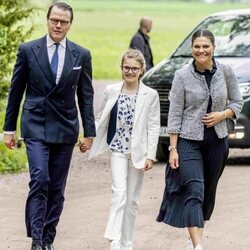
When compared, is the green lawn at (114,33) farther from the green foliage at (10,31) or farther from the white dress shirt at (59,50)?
the white dress shirt at (59,50)

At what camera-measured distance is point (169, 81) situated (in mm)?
14477

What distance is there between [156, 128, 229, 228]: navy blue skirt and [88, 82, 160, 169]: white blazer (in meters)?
0.27

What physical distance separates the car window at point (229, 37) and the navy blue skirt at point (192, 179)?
23.0 feet

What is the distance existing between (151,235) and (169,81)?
5.14m

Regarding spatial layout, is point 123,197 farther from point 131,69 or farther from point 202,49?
point 202,49

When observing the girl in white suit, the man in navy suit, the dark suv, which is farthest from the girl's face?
the dark suv

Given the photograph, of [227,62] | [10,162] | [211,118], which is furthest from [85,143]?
[227,62]

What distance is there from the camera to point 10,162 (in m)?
14.1

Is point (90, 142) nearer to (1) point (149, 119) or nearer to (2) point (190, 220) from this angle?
(1) point (149, 119)

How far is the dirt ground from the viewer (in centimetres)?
924

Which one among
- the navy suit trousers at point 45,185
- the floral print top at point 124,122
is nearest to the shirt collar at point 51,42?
the floral print top at point 124,122

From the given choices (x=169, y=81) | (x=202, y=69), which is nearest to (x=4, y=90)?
(x=169, y=81)

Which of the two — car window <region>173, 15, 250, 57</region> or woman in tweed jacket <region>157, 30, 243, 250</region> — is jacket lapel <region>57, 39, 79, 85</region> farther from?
car window <region>173, 15, 250, 57</region>

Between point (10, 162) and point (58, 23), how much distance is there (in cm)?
604
